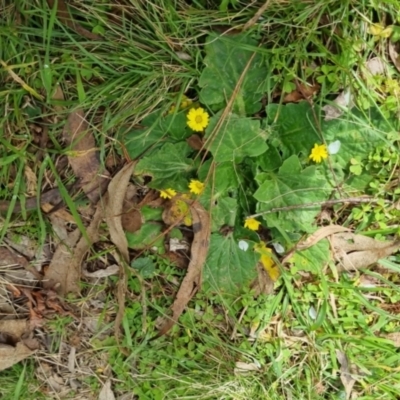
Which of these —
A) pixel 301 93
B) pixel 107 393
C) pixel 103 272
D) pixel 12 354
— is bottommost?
pixel 107 393

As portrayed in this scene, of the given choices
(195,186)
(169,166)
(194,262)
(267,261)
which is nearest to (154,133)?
(169,166)

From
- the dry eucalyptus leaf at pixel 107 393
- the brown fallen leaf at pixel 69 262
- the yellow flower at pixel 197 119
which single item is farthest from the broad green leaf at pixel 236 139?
the dry eucalyptus leaf at pixel 107 393

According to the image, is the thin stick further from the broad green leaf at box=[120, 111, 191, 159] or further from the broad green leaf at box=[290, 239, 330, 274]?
the broad green leaf at box=[120, 111, 191, 159]

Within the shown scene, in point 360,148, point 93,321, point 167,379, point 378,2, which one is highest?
point 378,2

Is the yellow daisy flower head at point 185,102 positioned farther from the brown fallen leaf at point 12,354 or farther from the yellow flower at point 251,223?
the brown fallen leaf at point 12,354

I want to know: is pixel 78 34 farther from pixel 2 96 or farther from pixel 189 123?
pixel 189 123

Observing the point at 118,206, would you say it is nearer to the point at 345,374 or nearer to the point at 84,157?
the point at 84,157

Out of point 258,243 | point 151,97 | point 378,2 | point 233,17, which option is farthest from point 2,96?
point 378,2
